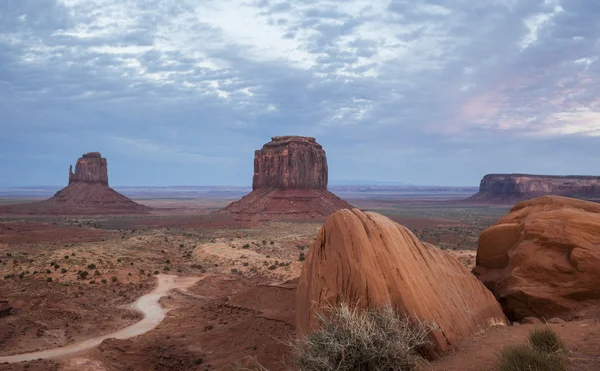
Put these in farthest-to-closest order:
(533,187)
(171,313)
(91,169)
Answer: (533,187) → (91,169) → (171,313)

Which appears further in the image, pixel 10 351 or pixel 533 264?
pixel 10 351

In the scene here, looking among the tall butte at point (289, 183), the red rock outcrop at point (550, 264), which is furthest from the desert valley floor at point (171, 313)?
the tall butte at point (289, 183)

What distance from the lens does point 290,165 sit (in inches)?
3590

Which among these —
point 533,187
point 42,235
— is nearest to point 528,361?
point 42,235

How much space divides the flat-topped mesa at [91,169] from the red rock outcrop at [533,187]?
121354 millimetres

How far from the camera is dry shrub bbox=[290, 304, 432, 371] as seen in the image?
775cm

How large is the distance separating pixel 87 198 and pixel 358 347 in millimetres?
118554

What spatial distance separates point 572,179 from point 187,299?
147 meters

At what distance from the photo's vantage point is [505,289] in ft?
43.1

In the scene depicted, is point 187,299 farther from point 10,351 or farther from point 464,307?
point 464,307

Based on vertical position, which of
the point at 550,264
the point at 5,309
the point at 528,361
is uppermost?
the point at 550,264

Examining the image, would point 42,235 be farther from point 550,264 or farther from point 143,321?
point 550,264

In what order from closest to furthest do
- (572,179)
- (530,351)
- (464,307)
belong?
(530,351) → (464,307) → (572,179)

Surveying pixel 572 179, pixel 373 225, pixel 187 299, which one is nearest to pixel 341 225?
pixel 373 225
